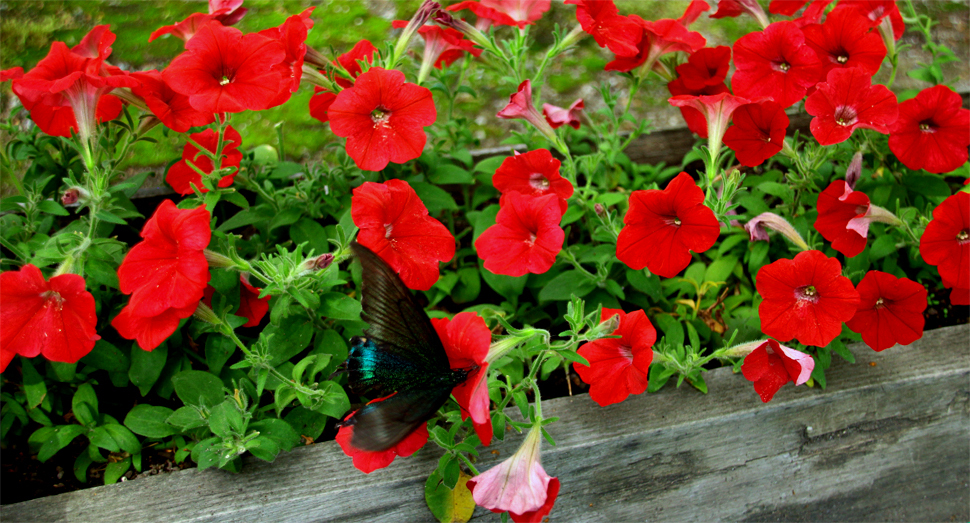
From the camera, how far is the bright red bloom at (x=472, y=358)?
1032 millimetres

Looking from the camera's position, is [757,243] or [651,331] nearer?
[651,331]

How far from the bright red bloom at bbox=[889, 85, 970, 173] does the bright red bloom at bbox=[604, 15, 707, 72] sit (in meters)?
0.51

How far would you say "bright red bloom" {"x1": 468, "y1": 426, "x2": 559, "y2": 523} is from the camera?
1.04 meters

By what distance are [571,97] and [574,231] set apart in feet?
1.83

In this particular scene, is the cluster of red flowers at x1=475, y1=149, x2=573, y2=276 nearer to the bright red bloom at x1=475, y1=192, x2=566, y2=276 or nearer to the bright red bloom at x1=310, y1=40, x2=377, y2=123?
the bright red bloom at x1=475, y1=192, x2=566, y2=276

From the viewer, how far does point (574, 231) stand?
6.54ft

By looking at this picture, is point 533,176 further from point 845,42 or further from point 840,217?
point 845,42

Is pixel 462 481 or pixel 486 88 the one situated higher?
pixel 486 88

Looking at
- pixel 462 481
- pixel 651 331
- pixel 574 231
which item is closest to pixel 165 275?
pixel 462 481

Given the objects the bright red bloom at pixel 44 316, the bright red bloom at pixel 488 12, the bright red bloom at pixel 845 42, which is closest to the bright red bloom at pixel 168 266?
the bright red bloom at pixel 44 316

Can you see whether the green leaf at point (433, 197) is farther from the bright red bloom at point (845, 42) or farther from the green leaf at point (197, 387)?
the bright red bloom at point (845, 42)

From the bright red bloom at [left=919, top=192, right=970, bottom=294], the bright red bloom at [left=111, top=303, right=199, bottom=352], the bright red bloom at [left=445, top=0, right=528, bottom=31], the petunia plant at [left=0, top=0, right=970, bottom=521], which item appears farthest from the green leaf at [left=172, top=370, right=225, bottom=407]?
the bright red bloom at [left=919, top=192, right=970, bottom=294]

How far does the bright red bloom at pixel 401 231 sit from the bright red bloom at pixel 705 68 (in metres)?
0.78

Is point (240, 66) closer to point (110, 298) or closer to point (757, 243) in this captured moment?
point (110, 298)
